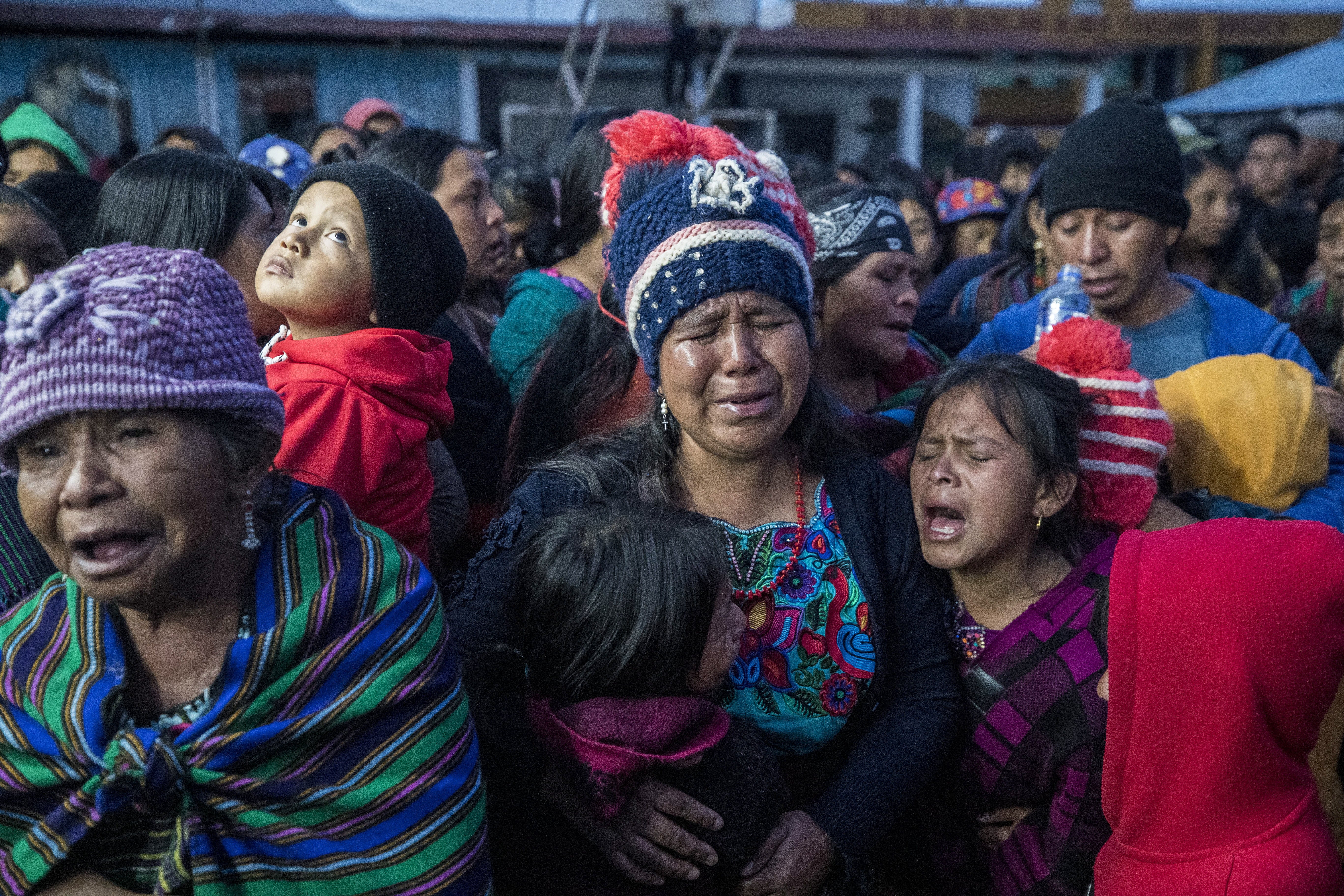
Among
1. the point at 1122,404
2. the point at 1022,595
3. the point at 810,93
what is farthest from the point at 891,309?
the point at 810,93

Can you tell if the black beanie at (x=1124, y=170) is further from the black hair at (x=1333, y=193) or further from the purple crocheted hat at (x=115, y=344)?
the purple crocheted hat at (x=115, y=344)

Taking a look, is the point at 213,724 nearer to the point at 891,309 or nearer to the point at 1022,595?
the point at 1022,595

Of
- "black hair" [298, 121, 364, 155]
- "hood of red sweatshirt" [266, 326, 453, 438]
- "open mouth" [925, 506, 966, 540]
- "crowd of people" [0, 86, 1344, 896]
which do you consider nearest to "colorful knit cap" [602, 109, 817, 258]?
"crowd of people" [0, 86, 1344, 896]

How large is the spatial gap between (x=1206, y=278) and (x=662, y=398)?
4188mm

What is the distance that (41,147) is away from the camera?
4.99 meters

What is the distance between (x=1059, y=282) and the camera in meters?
3.45

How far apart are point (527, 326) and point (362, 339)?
127 cm

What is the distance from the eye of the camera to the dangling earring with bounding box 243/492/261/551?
1604 mm

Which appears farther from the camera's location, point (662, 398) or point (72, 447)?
point (662, 398)

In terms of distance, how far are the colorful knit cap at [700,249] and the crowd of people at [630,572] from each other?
0.04ft

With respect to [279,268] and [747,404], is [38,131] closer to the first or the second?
[279,268]

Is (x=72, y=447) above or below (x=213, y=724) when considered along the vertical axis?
above

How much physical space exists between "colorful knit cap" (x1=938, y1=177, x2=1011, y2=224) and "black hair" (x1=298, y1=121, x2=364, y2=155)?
12.6 feet

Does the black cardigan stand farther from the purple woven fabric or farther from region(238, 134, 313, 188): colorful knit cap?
region(238, 134, 313, 188): colorful knit cap
